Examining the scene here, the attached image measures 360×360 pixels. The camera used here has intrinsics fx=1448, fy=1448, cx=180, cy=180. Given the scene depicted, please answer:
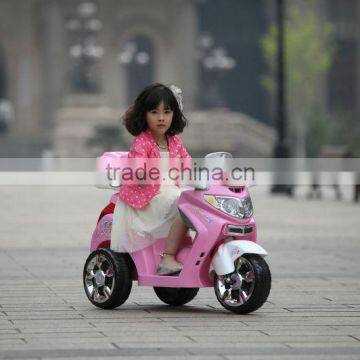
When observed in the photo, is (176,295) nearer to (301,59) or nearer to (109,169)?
(109,169)

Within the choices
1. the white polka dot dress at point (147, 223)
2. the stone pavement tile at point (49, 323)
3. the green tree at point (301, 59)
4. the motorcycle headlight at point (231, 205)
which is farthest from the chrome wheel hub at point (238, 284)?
the green tree at point (301, 59)

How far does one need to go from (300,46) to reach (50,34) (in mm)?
11609

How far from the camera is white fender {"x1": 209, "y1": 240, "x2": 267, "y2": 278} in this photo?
30.9 feet

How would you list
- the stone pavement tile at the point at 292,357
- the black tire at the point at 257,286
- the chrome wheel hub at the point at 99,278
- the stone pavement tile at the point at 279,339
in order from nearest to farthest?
1. the stone pavement tile at the point at 292,357
2. the stone pavement tile at the point at 279,339
3. the black tire at the point at 257,286
4. the chrome wheel hub at the point at 99,278

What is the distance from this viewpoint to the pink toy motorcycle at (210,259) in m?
9.46

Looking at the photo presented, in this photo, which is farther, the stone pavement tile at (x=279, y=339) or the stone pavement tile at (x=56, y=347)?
the stone pavement tile at (x=279, y=339)

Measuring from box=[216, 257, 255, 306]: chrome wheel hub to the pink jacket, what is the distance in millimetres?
774

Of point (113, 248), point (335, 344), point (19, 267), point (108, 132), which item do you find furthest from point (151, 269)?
point (108, 132)

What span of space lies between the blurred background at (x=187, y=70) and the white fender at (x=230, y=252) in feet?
150

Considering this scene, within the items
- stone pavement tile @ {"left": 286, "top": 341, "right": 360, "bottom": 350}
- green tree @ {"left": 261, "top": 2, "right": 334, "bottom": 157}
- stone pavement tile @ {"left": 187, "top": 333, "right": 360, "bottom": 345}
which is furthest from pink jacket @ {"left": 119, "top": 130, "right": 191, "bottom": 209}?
green tree @ {"left": 261, "top": 2, "right": 334, "bottom": 157}

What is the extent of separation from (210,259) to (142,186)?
71 centimetres

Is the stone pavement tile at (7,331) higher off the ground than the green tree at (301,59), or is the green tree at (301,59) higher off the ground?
the green tree at (301,59)

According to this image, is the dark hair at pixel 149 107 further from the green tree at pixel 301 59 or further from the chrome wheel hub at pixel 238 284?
the green tree at pixel 301 59

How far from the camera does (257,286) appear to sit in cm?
938
